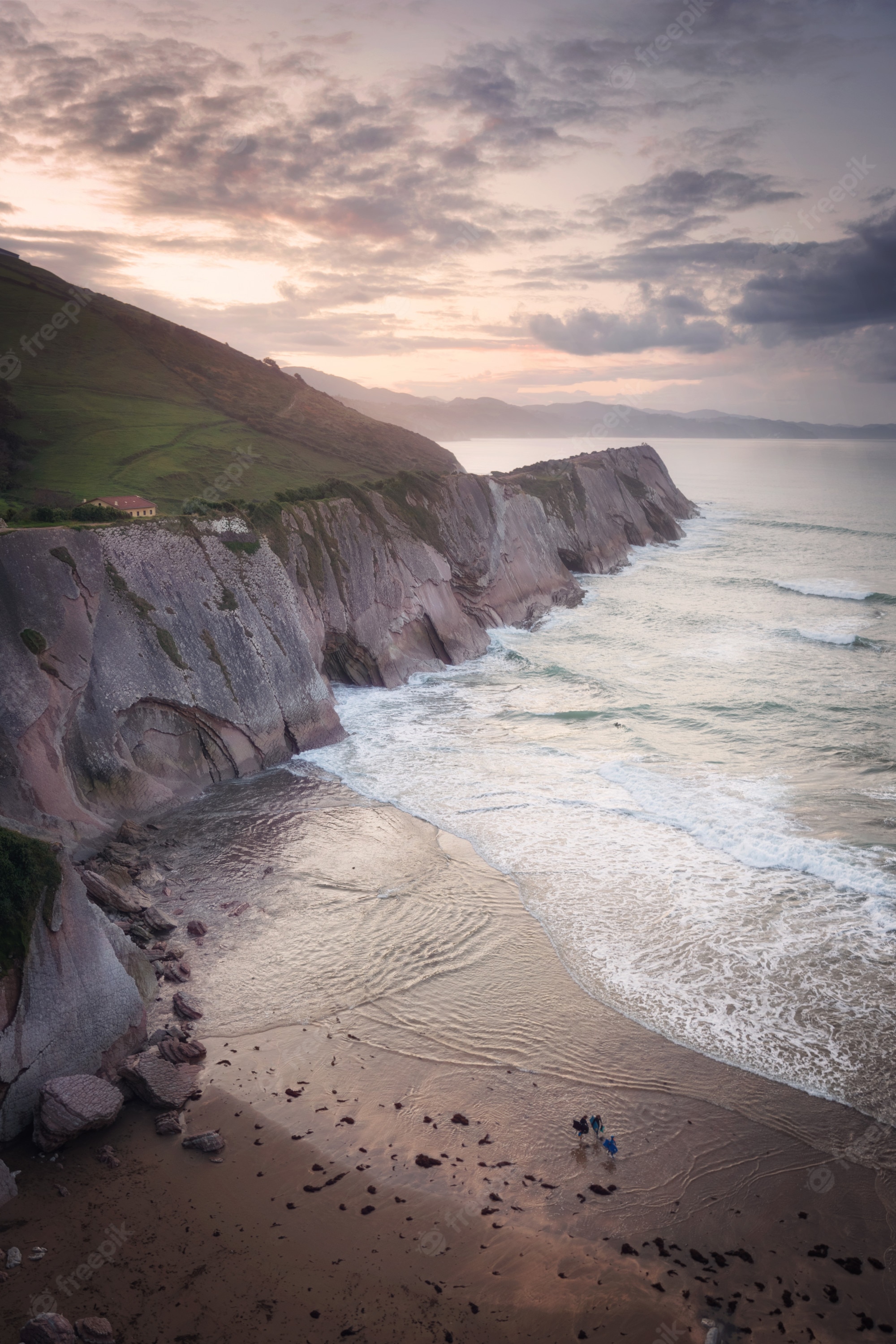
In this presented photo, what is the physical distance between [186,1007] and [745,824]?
14.6 m

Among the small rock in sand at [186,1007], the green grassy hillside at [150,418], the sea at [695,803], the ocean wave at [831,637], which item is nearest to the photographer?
the small rock in sand at [186,1007]

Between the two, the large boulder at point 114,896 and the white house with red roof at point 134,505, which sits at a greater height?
the white house with red roof at point 134,505

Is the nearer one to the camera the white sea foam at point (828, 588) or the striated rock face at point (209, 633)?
the striated rock face at point (209, 633)

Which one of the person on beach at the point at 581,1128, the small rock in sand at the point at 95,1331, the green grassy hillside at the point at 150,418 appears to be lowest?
the person on beach at the point at 581,1128

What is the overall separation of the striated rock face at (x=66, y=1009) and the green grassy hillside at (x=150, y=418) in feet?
106

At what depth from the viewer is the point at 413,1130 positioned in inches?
454

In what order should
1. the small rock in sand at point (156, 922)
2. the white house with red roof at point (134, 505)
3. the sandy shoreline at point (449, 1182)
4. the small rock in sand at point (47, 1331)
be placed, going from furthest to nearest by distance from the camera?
the white house with red roof at point (134, 505) < the small rock in sand at point (156, 922) < the sandy shoreline at point (449, 1182) < the small rock in sand at point (47, 1331)

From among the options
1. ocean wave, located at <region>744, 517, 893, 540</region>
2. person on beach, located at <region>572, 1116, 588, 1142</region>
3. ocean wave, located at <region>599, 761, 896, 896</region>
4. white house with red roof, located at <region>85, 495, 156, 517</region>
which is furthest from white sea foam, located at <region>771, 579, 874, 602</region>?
person on beach, located at <region>572, 1116, 588, 1142</region>

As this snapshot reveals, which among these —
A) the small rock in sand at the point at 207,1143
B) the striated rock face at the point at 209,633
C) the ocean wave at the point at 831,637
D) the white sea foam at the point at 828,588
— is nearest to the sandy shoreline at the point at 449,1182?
the small rock in sand at the point at 207,1143

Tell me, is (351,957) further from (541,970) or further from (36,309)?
(36,309)

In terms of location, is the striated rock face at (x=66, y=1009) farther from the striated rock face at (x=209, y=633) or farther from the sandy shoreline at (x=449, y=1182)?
the striated rock face at (x=209, y=633)

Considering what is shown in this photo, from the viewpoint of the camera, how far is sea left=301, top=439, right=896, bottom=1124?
1426 centimetres

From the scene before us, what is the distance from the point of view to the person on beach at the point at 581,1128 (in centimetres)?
1142

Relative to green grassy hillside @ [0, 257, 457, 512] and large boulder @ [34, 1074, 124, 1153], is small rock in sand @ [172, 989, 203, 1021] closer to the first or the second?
large boulder @ [34, 1074, 124, 1153]
